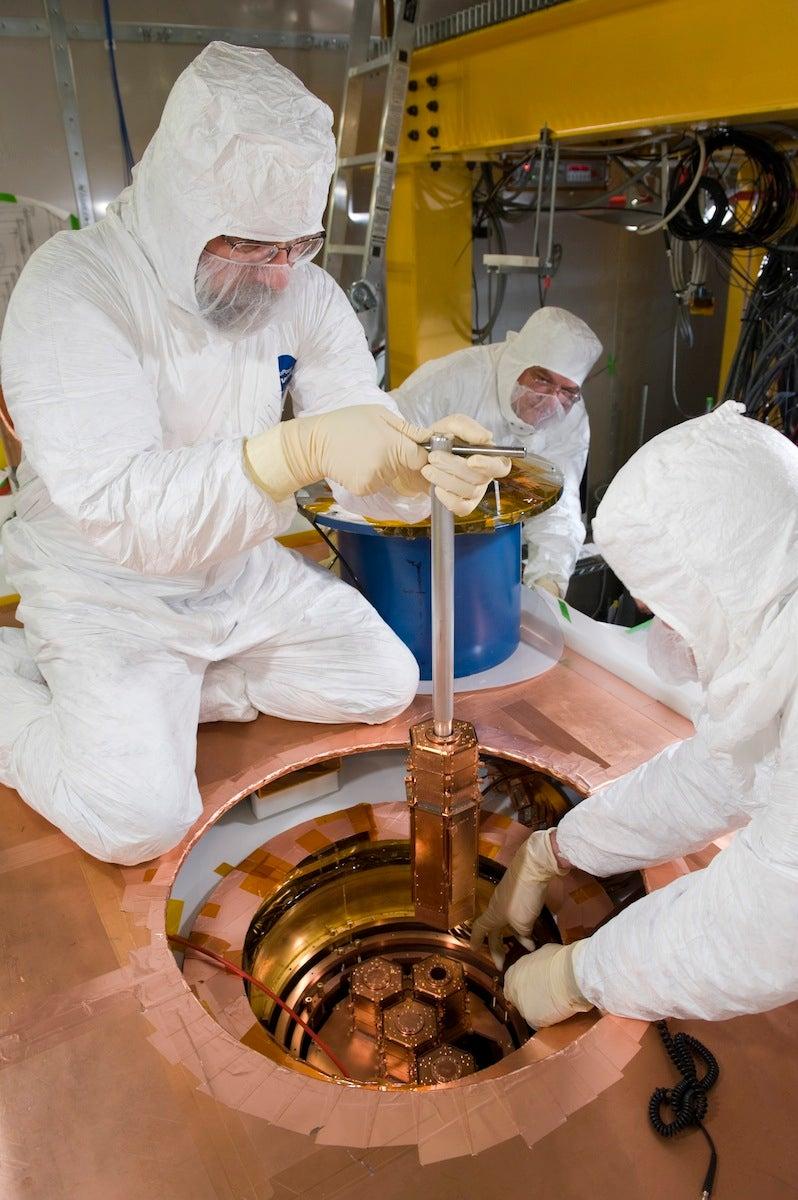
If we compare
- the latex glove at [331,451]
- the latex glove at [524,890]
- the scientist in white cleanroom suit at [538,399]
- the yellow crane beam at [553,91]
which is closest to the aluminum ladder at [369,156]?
the yellow crane beam at [553,91]

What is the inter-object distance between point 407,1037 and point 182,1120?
1.96ft

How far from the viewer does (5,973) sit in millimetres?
1361

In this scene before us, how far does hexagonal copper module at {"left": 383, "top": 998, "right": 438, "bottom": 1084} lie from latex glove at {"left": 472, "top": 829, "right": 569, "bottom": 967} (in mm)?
189

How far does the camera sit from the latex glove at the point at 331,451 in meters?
1.37

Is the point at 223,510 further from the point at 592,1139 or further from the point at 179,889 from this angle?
the point at 592,1139

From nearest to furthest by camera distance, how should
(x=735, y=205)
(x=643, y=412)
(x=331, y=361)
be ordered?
(x=331, y=361) < (x=735, y=205) < (x=643, y=412)

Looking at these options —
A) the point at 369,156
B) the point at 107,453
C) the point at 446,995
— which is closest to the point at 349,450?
the point at 107,453

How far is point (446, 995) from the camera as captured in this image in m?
1.71

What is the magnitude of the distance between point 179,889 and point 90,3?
Result: 3.20m

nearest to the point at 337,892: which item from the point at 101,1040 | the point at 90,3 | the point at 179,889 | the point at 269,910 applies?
the point at 269,910

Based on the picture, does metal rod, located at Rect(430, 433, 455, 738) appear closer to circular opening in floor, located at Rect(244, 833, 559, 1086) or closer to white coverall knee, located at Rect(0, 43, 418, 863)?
white coverall knee, located at Rect(0, 43, 418, 863)

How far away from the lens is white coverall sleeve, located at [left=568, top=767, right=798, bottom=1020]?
1007 mm

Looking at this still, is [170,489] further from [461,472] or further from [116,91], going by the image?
[116,91]

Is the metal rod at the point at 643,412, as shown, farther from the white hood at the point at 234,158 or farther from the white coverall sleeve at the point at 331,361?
the white hood at the point at 234,158
